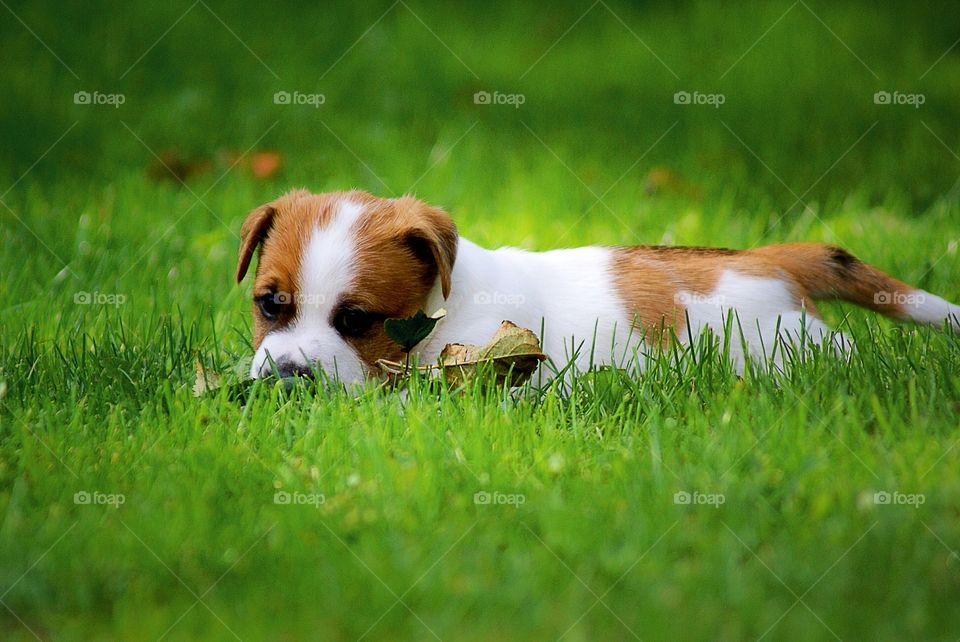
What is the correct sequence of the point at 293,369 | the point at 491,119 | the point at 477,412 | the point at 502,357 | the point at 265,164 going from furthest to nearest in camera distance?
the point at 491,119 < the point at 265,164 < the point at 502,357 < the point at 293,369 < the point at 477,412

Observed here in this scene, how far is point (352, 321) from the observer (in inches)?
175

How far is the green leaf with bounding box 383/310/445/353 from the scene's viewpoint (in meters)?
4.40

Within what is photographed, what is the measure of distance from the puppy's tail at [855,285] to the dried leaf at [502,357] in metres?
1.36

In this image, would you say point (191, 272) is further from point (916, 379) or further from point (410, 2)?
point (410, 2)

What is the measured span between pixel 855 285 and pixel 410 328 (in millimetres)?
2075

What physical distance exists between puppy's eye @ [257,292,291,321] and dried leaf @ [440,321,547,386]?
65 cm

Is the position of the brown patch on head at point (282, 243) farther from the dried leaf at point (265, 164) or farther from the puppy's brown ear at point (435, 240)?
the dried leaf at point (265, 164)

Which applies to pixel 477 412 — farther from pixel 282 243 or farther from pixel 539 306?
pixel 282 243

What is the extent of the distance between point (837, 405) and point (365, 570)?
1.82 m

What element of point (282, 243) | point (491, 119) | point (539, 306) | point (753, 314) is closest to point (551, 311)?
point (539, 306)

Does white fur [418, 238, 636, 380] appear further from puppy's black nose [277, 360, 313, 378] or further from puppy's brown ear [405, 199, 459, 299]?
puppy's black nose [277, 360, 313, 378]

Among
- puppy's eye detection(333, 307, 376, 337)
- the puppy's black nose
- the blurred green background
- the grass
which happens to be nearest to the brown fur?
the grass

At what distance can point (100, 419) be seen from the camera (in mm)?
4277

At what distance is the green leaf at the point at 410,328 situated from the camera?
4.40 metres
